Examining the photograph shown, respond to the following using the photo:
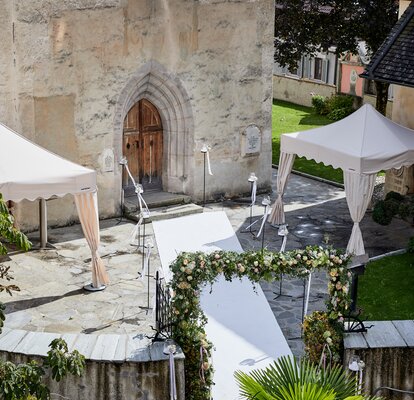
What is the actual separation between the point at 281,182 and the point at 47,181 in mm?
6249

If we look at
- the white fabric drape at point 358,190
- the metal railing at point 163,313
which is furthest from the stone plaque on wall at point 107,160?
the metal railing at point 163,313

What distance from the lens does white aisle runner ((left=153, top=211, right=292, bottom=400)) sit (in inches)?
565

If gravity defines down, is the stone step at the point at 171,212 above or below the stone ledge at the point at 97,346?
below

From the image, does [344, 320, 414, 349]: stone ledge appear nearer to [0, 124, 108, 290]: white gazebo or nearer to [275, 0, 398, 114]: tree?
[0, 124, 108, 290]: white gazebo

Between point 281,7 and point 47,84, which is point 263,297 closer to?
point 47,84

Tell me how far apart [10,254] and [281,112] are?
19.1m

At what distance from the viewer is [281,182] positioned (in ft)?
70.2

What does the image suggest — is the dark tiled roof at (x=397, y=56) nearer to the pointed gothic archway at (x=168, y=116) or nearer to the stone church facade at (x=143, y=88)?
the stone church facade at (x=143, y=88)

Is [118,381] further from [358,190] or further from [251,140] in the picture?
[251,140]

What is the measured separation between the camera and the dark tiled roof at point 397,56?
67.7 feet

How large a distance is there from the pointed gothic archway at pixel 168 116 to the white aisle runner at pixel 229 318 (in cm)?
202

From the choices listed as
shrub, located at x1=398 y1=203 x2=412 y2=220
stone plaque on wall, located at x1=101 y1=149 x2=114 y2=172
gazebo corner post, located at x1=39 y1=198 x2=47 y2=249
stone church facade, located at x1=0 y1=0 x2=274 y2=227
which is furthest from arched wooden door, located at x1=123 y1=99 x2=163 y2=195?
shrub, located at x1=398 y1=203 x2=412 y2=220

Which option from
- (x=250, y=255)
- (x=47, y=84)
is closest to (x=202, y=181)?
(x=47, y=84)

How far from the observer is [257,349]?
1493 centimetres
